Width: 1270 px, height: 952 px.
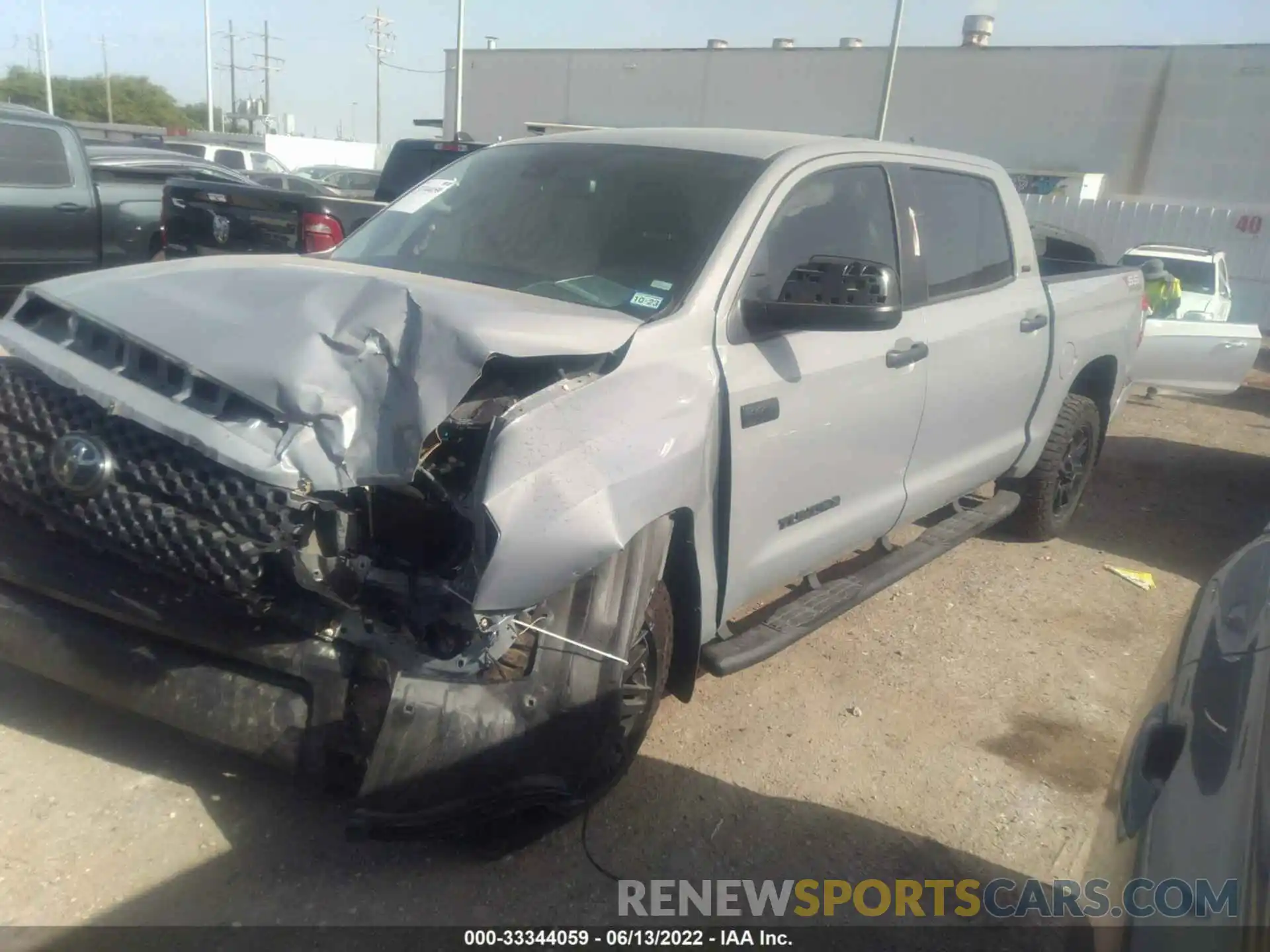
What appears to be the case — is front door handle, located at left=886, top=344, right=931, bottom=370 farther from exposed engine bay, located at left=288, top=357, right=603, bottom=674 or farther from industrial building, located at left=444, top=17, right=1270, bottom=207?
industrial building, located at left=444, top=17, right=1270, bottom=207

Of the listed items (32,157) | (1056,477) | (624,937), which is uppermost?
(32,157)

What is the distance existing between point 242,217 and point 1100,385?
5.25m

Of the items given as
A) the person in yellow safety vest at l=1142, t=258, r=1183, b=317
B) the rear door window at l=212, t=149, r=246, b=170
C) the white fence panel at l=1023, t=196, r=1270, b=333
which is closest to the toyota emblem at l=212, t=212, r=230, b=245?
the person in yellow safety vest at l=1142, t=258, r=1183, b=317

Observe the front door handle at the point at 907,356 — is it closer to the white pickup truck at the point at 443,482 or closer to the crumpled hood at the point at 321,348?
the white pickup truck at the point at 443,482

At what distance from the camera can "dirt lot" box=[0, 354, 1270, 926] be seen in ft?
8.46

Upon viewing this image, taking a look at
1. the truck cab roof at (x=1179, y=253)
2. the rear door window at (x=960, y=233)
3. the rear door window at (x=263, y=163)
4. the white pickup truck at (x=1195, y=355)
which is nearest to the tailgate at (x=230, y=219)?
the rear door window at (x=960, y=233)

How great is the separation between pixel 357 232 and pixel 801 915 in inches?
112

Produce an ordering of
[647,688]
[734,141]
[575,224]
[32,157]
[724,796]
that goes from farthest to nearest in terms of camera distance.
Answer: [32,157] → [734,141] → [575,224] → [724,796] → [647,688]

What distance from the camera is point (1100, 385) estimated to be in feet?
18.5

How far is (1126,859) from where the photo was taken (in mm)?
1615

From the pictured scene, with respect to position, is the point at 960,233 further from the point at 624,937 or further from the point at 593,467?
the point at 624,937

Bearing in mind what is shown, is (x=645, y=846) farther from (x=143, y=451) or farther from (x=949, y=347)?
(x=949, y=347)

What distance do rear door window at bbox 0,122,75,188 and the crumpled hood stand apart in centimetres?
574

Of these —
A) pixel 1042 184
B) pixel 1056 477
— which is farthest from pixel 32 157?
pixel 1042 184
